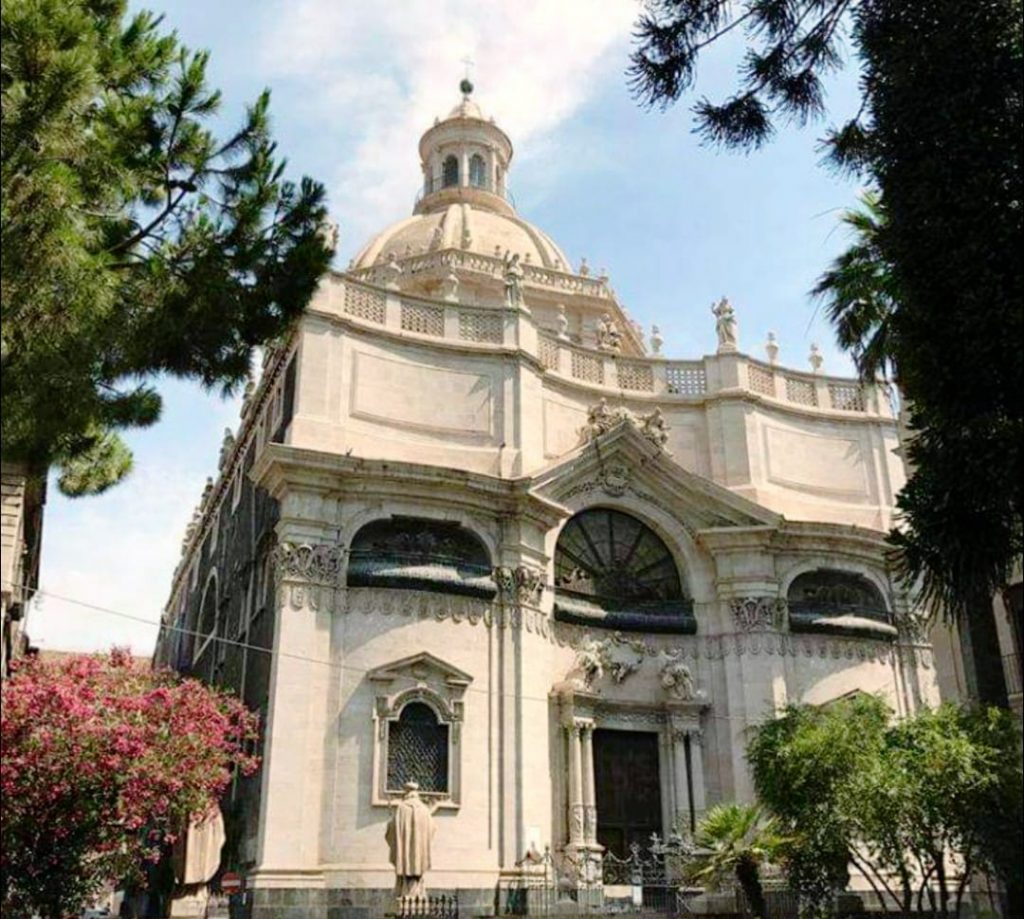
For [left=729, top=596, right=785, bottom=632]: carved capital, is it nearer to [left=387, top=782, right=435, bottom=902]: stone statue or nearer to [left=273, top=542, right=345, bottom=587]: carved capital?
[left=273, top=542, right=345, bottom=587]: carved capital

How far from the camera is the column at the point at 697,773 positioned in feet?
80.1

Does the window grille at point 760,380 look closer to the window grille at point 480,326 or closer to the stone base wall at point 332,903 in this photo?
the window grille at point 480,326

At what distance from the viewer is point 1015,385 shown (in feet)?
32.4

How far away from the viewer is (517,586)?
2383 cm

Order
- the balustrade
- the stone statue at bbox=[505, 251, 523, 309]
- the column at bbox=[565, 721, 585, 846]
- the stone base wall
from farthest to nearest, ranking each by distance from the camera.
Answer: the stone statue at bbox=[505, 251, 523, 309], the balustrade, the column at bbox=[565, 721, 585, 846], the stone base wall

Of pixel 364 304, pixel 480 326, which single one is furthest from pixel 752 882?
pixel 364 304

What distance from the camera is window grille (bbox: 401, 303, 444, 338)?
2622cm

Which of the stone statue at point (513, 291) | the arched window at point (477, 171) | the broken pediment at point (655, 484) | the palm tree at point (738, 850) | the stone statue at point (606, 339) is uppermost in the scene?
the arched window at point (477, 171)

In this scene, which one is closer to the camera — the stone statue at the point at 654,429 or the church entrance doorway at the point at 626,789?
the church entrance doorway at the point at 626,789

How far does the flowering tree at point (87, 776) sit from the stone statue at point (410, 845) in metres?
3.19

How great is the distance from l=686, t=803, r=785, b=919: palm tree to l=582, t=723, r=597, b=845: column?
15.7ft

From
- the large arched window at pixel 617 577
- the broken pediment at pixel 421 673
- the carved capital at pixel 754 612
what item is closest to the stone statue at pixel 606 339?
the large arched window at pixel 617 577

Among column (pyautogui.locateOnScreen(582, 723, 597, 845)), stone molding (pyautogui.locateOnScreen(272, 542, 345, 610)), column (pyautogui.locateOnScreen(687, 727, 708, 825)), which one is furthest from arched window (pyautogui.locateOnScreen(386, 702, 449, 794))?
column (pyautogui.locateOnScreen(687, 727, 708, 825))

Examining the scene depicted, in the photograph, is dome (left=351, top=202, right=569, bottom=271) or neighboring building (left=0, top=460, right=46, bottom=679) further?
dome (left=351, top=202, right=569, bottom=271)
